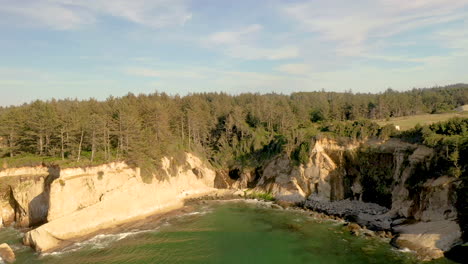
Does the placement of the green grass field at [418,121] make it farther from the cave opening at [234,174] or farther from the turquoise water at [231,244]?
the cave opening at [234,174]

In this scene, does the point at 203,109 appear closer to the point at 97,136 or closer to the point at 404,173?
the point at 97,136

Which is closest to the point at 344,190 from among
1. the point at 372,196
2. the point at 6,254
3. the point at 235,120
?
the point at 372,196

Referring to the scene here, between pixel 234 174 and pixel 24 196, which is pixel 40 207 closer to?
pixel 24 196

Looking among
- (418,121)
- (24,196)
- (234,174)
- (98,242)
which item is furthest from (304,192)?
(24,196)

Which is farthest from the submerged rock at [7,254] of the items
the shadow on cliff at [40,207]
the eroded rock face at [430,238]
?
the eroded rock face at [430,238]

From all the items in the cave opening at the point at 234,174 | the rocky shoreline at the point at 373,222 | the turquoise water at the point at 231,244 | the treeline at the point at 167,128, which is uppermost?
the treeline at the point at 167,128

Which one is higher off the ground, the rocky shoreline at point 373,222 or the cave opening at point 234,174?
the cave opening at point 234,174
